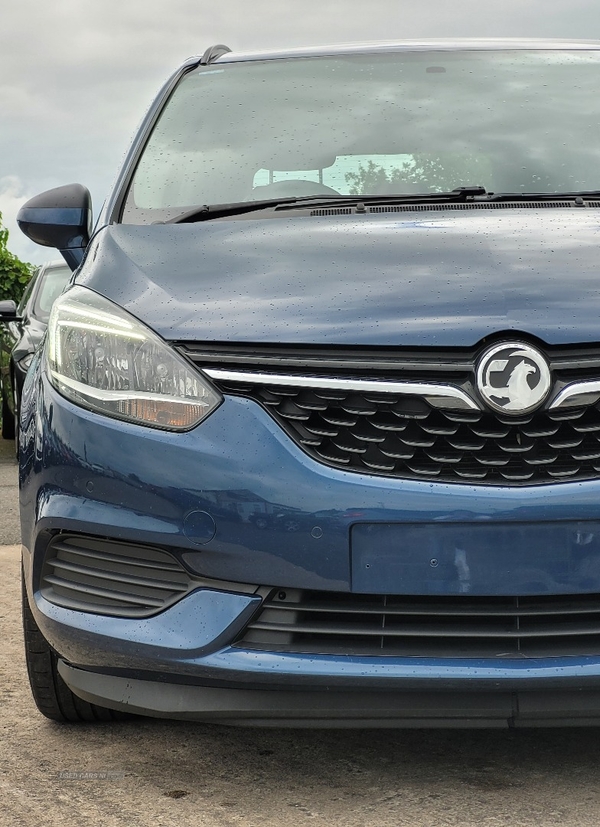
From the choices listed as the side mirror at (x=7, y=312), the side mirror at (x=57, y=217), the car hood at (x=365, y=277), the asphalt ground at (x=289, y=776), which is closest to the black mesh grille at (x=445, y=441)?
the car hood at (x=365, y=277)

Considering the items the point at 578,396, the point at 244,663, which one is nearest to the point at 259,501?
the point at 244,663

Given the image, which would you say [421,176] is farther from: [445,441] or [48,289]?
[48,289]

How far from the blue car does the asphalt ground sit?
0.19 m

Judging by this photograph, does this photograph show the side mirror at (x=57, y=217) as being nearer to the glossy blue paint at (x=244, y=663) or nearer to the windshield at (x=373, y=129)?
the windshield at (x=373, y=129)

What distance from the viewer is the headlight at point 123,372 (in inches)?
92.7

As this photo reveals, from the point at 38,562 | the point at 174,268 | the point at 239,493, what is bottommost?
the point at 38,562

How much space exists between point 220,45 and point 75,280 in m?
1.55

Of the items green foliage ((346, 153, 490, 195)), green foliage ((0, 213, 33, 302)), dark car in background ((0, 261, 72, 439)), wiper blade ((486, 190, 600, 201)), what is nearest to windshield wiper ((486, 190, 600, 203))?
wiper blade ((486, 190, 600, 201))

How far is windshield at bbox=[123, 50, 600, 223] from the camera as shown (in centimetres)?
319

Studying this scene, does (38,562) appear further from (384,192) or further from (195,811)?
(384,192)

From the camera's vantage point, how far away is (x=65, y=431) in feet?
8.04

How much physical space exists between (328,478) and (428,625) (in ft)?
1.11

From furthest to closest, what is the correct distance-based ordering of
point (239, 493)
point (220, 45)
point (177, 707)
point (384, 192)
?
point (220, 45) → point (384, 192) → point (177, 707) → point (239, 493)

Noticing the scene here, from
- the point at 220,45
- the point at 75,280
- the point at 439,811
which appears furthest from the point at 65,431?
the point at 220,45
